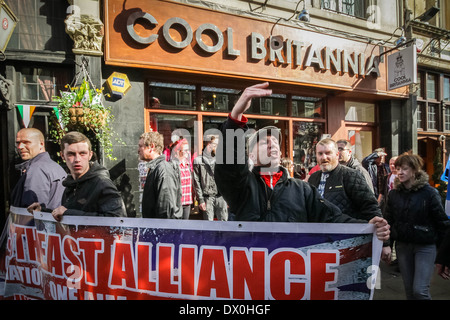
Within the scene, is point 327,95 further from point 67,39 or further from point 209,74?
point 67,39

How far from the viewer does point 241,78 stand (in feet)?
21.6

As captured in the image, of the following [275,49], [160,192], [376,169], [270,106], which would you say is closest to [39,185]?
[160,192]

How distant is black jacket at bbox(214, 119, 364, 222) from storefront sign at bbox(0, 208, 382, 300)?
171mm

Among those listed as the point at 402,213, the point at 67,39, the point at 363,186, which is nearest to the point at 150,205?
the point at 363,186

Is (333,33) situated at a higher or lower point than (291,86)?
higher

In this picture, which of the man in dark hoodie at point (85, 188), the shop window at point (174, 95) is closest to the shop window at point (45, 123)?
the shop window at point (174, 95)

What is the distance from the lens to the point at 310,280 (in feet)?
6.23

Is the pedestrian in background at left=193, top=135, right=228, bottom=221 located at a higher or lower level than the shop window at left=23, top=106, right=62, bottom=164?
lower

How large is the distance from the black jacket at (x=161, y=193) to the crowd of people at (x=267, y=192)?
0.01 metres

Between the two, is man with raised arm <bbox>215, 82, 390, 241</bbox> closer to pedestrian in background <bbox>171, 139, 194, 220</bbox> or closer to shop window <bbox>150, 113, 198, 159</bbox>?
pedestrian in background <bbox>171, 139, 194, 220</bbox>

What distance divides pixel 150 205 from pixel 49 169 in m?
1.27

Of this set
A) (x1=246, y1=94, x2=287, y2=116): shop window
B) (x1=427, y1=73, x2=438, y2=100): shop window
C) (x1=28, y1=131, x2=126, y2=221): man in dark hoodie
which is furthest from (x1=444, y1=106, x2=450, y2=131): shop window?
(x1=28, y1=131, x2=126, y2=221): man in dark hoodie

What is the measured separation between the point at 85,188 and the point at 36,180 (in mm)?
1101

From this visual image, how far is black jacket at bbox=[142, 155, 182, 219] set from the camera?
129 inches
